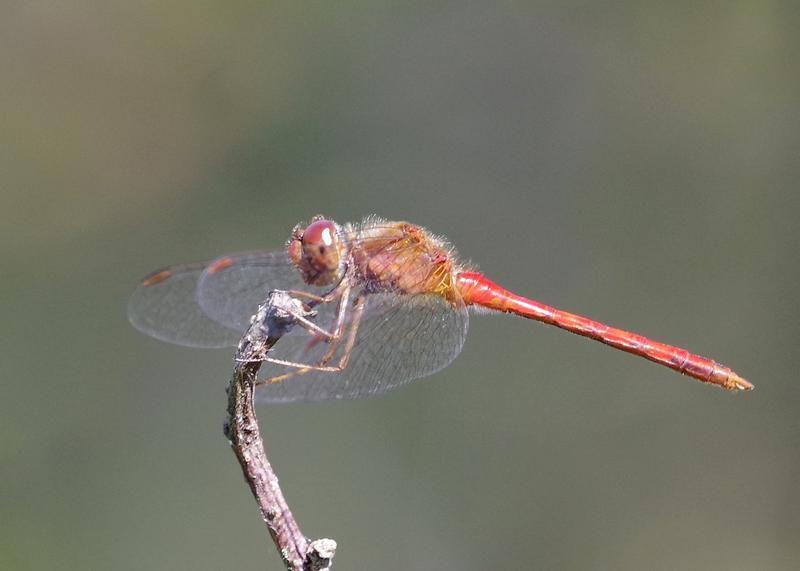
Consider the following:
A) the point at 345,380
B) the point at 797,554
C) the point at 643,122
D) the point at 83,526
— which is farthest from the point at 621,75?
the point at 83,526

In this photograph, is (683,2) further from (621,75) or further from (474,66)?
(474,66)

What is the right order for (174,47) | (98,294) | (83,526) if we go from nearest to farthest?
(83,526), (98,294), (174,47)

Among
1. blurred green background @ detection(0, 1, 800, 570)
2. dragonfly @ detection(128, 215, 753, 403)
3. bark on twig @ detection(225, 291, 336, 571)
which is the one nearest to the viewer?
bark on twig @ detection(225, 291, 336, 571)

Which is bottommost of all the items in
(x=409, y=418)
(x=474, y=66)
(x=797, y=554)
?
(x=797, y=554)

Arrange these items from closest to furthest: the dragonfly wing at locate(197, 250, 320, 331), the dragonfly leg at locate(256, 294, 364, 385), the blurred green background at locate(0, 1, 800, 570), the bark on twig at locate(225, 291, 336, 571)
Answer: the bark on twig at locate(225, 291, 336, 571) < the dragonfly leg at locate(256, 294, 364, 385) < the dragonfly wing at locate(197, 250, 320, 331) < the blurred green background at locate(0, 1, 800, 570)

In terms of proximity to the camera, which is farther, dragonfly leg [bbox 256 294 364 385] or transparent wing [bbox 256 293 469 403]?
transparent wing [bbox 256 293 469 403]

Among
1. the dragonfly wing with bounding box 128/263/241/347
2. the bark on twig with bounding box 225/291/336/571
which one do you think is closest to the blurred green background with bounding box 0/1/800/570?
the dragonfly wing with bounding box 128/263/241/347

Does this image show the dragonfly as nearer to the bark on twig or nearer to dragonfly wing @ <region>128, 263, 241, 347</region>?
dragonfly wing @ <region>128, 263, 241, 347</region>

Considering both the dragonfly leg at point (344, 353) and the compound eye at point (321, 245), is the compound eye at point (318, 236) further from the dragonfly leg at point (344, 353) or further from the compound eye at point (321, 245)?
the dragonfly leg at point (344, 353)
